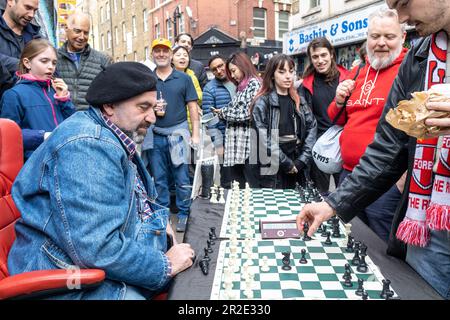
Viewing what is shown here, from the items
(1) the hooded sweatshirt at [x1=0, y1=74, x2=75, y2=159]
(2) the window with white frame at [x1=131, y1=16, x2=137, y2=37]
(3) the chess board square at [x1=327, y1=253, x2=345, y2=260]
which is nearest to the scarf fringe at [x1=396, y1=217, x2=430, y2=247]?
(3) the chess board square at [x1=327, y1=253, x2=345, y2=260]

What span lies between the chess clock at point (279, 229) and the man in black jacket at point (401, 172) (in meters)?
0.13

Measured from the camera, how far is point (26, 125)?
136 inches

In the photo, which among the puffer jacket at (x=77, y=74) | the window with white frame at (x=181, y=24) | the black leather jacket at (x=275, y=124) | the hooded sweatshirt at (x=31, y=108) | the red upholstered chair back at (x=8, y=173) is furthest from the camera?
the window with white frame at (x=181, y=24)

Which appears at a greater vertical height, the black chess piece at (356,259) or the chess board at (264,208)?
the chess board at (264,208)

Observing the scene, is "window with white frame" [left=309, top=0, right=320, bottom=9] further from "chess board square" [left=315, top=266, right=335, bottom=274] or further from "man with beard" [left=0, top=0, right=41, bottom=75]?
"chess board square" [left=315, top=266, right=335, bottom=274]

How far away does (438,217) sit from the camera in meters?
1.65

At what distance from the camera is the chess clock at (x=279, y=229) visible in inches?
85.0

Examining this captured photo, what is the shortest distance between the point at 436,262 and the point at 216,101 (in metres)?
4.51

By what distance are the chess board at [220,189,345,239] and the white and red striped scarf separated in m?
0.47

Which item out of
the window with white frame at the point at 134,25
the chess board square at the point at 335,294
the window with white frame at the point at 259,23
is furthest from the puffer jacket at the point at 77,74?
the window with white frame at the point at 134,25

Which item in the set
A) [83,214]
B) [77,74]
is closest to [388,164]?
[83,214]

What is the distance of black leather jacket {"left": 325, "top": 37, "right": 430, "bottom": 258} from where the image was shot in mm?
1914

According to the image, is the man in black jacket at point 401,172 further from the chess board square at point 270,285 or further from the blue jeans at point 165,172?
the blue jeans at point 165,172
